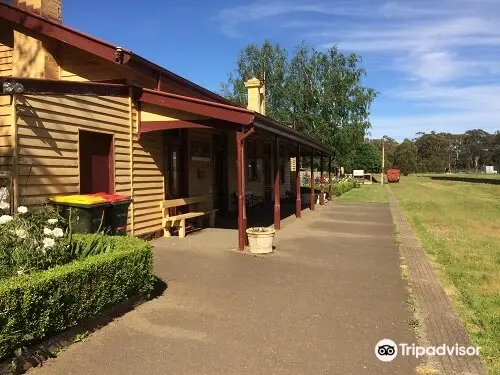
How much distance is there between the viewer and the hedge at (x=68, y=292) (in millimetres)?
3756

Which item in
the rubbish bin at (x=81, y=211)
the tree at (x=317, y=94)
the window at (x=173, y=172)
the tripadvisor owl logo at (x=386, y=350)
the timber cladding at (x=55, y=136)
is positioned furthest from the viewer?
the tree at (x=317, y=94)

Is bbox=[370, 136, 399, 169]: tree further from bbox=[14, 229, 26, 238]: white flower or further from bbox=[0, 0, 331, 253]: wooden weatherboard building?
bbox=[14, 229, 26, 238]: white flower

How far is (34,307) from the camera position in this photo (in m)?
3.96

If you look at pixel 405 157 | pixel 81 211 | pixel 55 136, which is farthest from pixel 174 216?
pixel 405 157

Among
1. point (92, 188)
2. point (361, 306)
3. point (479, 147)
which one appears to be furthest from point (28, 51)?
point (479, 147)

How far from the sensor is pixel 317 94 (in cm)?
4222

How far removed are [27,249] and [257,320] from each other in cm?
263

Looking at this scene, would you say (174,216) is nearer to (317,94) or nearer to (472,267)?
(472,267)

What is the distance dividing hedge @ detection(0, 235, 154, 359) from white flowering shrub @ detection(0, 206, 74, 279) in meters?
0.33

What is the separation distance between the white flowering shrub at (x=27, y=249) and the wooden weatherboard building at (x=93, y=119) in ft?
5.88

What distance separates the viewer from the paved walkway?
4.12m

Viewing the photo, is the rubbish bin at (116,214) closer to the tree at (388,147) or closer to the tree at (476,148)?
the tree at (388,147)

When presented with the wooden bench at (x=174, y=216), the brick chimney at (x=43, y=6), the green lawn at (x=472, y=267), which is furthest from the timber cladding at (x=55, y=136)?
the green lawn at (x=472, y=267)

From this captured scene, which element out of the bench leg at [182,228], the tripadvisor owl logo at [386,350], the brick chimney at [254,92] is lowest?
the tripadvisor owl logo at [386,350]
